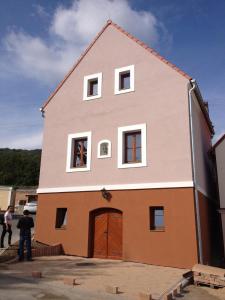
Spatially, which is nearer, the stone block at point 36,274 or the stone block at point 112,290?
the stone block at point 112,290

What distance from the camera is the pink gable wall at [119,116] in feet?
40.6

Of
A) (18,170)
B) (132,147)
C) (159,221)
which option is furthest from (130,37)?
(18,170)

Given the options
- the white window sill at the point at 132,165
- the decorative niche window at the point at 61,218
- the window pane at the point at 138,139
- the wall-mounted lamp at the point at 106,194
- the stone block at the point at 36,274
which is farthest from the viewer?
the decorative niche window at the point at 61,218

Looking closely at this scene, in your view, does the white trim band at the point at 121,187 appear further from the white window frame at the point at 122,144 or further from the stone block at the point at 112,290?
the stone block at the point at 112,290

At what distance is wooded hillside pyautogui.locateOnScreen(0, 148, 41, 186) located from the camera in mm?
57219

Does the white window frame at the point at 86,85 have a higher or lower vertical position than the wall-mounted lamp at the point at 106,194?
higher

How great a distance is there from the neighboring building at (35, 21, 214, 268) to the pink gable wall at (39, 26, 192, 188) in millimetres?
44

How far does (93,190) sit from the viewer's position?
44.2 feet

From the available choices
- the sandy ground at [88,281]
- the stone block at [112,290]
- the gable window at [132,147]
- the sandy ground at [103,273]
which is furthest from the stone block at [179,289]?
the gable window at [132,147]

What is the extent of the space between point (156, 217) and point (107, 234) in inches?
91.9

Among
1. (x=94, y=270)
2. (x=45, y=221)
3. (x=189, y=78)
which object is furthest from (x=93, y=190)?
(x=189, y=78)

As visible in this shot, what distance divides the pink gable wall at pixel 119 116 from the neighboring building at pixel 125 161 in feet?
0.15

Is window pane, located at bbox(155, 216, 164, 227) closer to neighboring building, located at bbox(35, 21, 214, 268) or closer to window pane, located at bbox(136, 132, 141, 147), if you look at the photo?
neighboring building, located at bbox(35, 21, 214, 268)

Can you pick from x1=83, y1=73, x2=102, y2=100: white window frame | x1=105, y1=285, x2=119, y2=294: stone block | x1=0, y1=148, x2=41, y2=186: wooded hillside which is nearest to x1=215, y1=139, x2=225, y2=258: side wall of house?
x1=83, y1=73, x2=102, y2=100: white window frame
